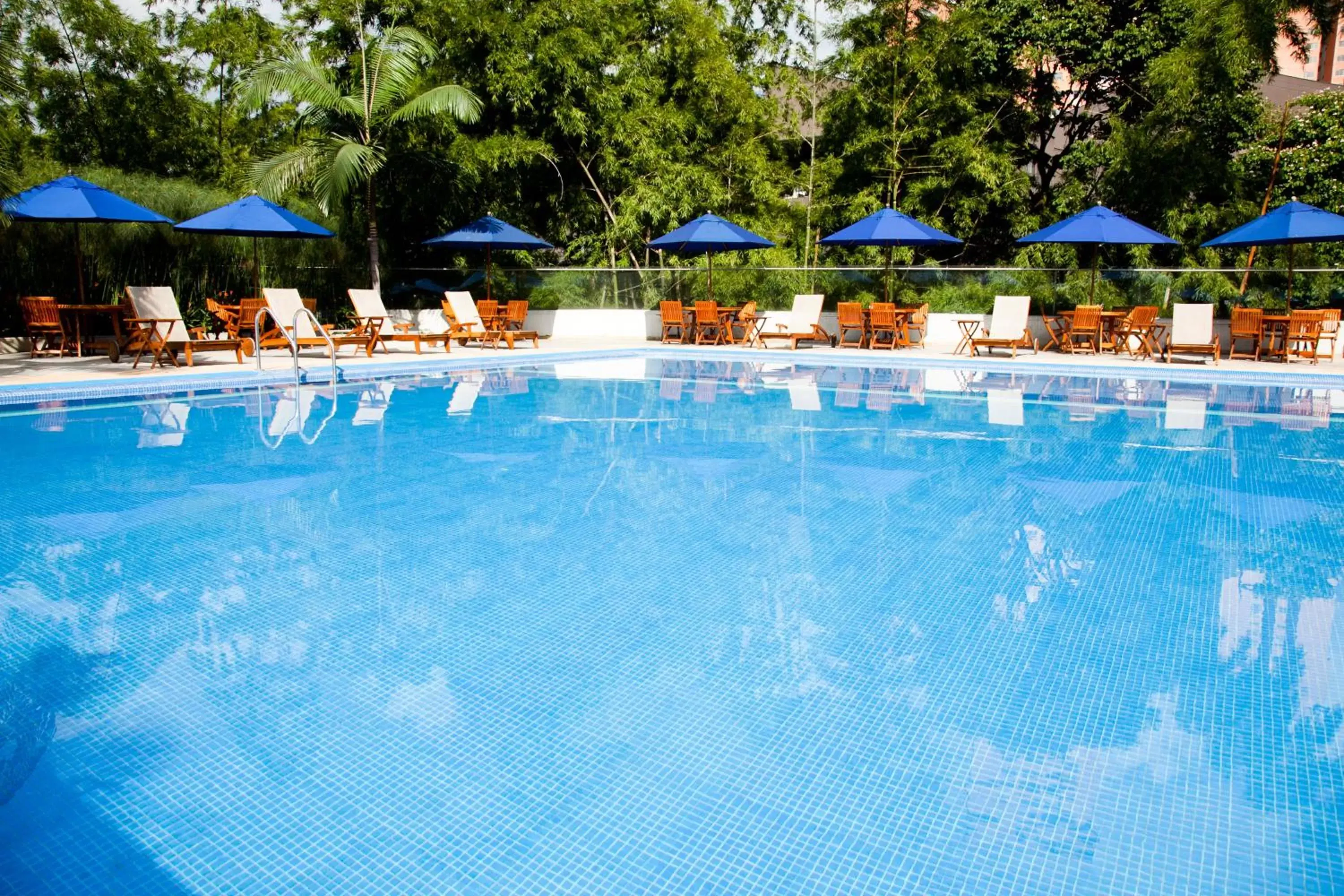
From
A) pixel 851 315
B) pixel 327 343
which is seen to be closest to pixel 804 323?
pixel 851 315

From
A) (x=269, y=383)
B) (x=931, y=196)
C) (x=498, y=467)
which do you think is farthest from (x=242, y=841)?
(x=931, y=196)

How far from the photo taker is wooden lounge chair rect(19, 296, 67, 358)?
12172 mm

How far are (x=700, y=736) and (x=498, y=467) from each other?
164 inches

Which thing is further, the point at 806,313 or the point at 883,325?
the point at 806,313

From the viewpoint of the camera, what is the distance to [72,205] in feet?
37.4

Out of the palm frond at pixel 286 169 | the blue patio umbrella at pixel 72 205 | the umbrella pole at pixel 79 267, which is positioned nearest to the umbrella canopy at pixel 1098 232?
the palm frond at pixel 286 169

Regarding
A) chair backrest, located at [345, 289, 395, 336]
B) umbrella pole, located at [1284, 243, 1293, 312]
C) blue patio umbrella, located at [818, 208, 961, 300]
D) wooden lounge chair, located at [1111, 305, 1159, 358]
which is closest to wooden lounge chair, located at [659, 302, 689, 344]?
blue patio umbrella, located at [818, 208, 961, 300]

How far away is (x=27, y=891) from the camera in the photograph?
217 centimetres

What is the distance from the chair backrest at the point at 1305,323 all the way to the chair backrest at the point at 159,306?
14333 mm

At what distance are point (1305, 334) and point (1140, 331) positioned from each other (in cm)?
204

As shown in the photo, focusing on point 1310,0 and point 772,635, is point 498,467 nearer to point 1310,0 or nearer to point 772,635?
point 772,635

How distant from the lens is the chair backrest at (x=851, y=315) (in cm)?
1498

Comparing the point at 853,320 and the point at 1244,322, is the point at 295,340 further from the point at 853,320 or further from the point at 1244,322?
the point at 1244,322

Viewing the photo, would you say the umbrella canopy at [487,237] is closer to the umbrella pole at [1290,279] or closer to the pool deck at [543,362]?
the pool deck at [543,362]
